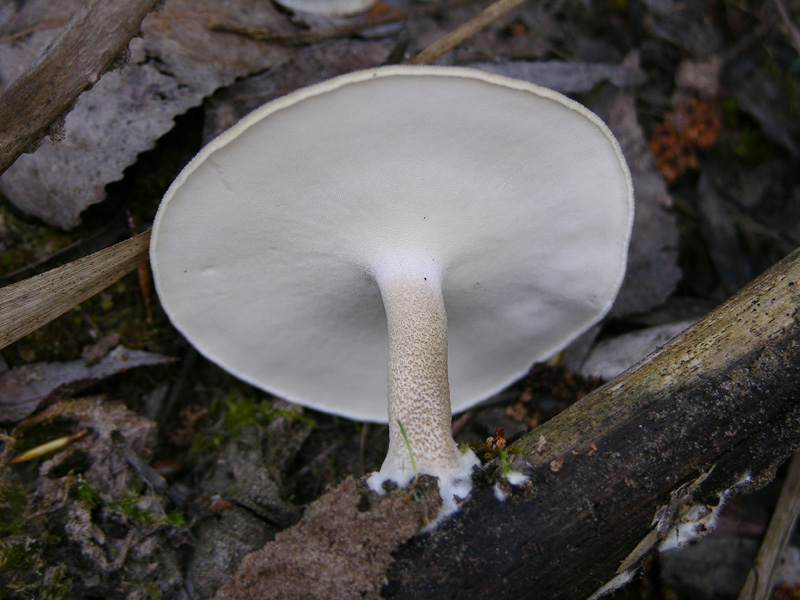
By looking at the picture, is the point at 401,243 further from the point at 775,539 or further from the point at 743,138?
the point at 743,138

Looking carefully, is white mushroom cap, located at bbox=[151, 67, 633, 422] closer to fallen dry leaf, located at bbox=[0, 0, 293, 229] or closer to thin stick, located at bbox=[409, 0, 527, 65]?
fallen dry leaf, located at bbox=[0, 0, 293, 229]

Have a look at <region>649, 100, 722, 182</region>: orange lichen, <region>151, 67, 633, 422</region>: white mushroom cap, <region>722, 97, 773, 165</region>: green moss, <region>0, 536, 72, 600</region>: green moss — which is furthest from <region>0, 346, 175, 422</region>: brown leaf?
<region>722, 97, 773, 165</region>: green moss

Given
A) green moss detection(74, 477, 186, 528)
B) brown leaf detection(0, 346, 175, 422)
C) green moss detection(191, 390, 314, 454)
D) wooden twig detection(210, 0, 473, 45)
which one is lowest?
green moss detection(191, 390, 314, 454)

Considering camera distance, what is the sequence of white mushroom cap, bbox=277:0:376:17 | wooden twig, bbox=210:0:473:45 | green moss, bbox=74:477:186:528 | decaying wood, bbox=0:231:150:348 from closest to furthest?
decaying wood, bbox=0:231:150:348
green moss, bbox=74:477:186:528
wooden twig, bbox=210:0:473:45
white mushroom cap, bbox=277:0:376:17

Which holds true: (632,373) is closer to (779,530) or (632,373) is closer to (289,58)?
(779,530)

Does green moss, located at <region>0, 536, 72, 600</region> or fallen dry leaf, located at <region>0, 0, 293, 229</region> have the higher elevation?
fallen dry leaf, located at <region>0, 0, 293, 229</region>

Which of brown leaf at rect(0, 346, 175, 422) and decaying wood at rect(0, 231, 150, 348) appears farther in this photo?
brown leaf at rect(0, 346, 175, 422)

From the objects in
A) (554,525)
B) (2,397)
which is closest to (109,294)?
(2,397)

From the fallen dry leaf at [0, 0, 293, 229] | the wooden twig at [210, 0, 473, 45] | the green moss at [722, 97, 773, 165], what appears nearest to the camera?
the fallen dry leaf at [0, 0, 293, 229]

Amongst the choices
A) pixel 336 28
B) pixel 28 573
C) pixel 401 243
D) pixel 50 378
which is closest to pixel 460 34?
pixel 336 28
